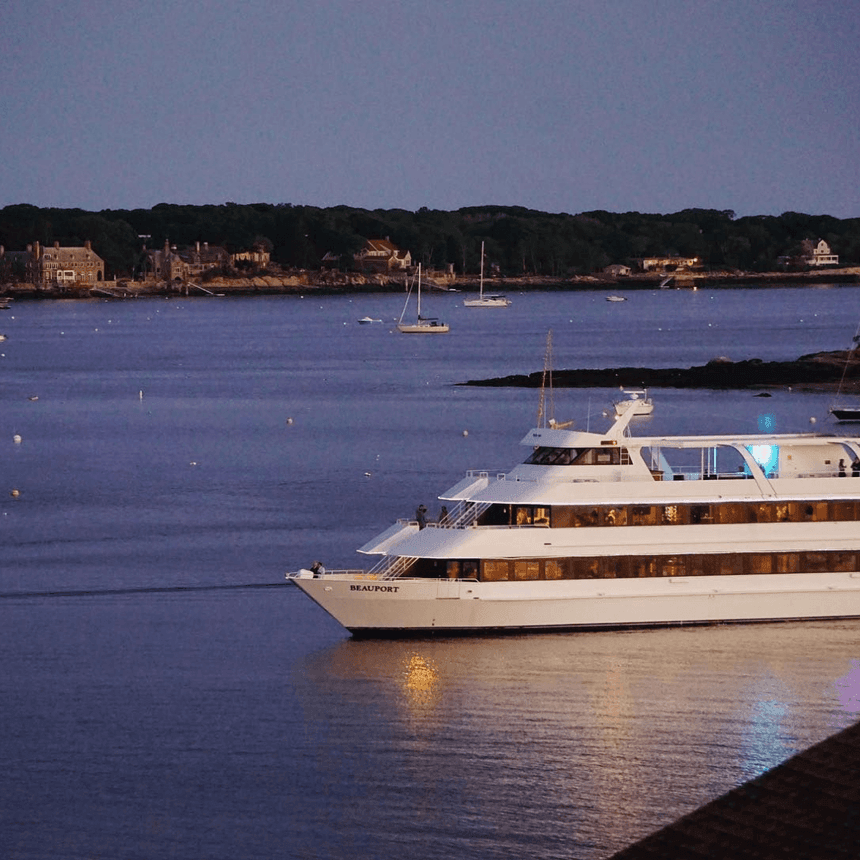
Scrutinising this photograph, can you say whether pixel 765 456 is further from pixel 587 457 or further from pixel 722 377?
pixel 722 377

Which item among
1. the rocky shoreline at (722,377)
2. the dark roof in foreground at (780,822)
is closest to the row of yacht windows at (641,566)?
the dark roof in foreground at (780,822)

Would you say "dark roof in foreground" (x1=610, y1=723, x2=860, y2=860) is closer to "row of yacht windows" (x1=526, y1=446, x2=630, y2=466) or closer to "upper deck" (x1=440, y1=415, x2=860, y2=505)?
"upper deck" (x1=440, y1=415, x2=860, y2=505)

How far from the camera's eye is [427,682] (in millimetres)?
30125

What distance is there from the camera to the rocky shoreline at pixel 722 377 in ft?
295

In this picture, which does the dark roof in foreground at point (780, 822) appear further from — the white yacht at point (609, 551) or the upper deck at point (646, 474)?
the upper deck at point (646, 474)

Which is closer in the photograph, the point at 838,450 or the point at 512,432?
the point at 838,450

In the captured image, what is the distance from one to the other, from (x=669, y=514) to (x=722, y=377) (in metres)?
59.9

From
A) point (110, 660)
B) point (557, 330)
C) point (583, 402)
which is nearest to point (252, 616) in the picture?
point (110, 660)

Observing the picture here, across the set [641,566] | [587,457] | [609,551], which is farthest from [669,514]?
[587,457]

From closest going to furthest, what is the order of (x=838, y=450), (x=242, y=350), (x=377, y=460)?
(x=838, y=450) → (x=377, y=460) → (x=242, y=350)

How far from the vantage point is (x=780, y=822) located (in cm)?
1884

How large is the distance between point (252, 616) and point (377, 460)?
25.7 metres

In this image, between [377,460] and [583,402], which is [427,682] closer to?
[377,460]

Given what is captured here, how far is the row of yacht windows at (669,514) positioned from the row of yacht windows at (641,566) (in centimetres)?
62
